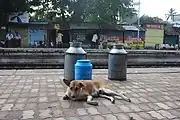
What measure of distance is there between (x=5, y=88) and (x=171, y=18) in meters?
70.4

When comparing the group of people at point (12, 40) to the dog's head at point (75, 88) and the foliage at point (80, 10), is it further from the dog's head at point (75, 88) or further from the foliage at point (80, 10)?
the dog's head at point (75, 88)

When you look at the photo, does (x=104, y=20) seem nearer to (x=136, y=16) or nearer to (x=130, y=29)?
(x=130, y=29)

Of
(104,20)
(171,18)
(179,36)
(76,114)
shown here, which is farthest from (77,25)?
(171,18)

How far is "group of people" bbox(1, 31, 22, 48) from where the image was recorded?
2819cm

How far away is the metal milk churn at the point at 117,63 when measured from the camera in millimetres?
7770

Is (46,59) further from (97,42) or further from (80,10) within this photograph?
(80,10)

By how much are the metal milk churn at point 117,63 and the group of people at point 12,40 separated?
21.8 meters

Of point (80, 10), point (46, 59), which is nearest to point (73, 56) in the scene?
point (46, 59)

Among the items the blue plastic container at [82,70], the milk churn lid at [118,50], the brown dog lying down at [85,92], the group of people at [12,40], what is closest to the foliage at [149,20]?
the group of people at [12,40]

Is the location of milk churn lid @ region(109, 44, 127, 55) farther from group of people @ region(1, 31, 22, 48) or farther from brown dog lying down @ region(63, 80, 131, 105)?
group of people @ region(1, 31, 22, 48)

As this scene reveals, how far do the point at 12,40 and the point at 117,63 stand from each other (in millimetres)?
22770

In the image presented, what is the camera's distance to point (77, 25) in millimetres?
32000

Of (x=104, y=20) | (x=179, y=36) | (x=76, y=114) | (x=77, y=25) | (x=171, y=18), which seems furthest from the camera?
(x=171, y=18)

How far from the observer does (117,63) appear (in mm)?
7820
